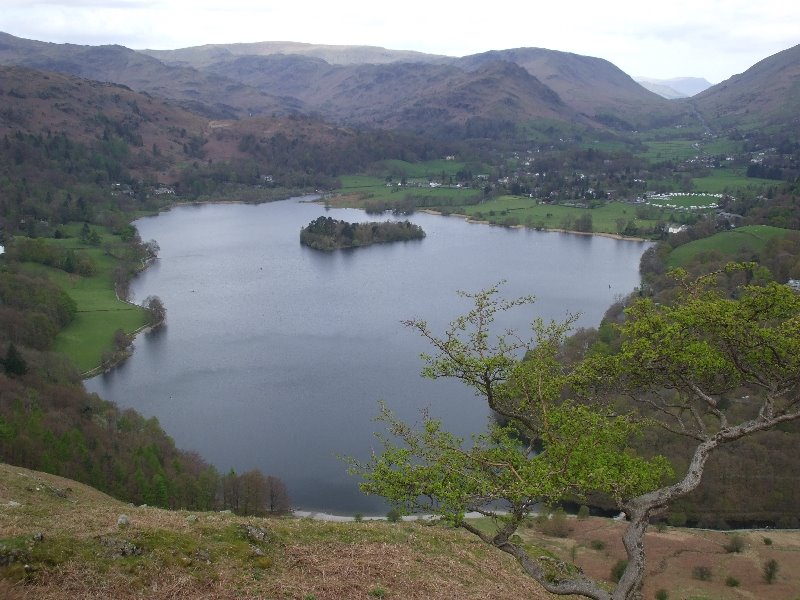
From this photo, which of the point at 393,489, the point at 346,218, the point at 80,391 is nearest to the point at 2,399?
the point at 80,391

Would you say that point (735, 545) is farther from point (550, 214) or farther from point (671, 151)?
point (671, 151)

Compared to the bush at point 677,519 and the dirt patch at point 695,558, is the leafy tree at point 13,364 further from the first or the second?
the bush at point 677,519

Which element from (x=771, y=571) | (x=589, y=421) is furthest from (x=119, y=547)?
(x=771, y=571)

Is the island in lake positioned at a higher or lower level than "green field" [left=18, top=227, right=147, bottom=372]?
higher

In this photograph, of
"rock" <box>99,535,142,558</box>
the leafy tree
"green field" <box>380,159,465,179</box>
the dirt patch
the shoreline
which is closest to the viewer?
"rock" <box>99,535,142,558</box>

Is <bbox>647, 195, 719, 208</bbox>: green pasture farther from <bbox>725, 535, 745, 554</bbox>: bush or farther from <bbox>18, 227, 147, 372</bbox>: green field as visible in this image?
<bbox>725, 535, 745, 554</bbox>: bush

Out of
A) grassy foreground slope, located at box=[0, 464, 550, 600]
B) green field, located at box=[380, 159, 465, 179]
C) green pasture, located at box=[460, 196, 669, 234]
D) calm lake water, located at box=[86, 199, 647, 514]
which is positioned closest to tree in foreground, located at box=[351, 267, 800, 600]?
grassy foreground slope, located at box=[0, 464, 550, 600]
